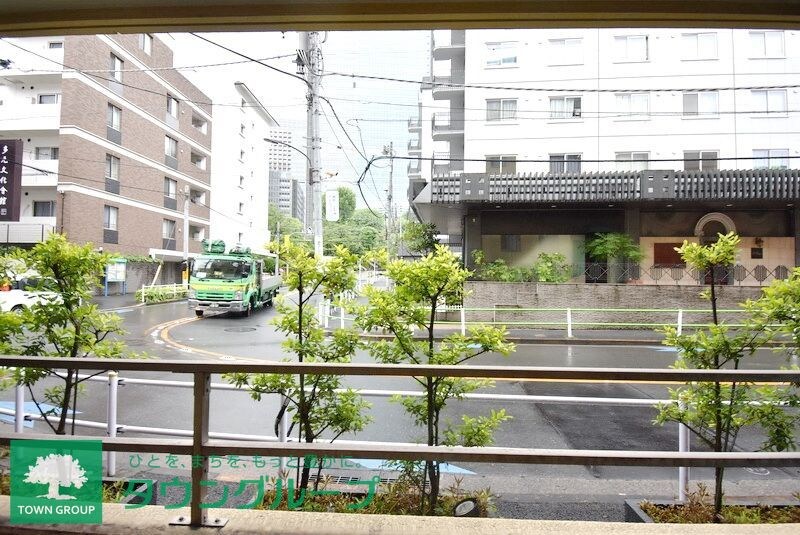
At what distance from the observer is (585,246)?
19.8m

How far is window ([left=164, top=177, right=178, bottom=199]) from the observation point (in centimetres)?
3160

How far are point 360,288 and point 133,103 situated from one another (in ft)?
100

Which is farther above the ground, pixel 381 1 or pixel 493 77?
pixel 493 77

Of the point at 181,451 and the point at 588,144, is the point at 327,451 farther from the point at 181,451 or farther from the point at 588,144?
the point at 588,144

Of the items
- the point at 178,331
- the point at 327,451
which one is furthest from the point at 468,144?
the point at 327,451

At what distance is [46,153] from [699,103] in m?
33.3

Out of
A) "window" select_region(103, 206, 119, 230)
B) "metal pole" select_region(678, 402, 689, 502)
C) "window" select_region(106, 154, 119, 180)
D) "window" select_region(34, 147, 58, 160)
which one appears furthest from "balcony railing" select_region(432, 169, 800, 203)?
"window" select_region(34, 147, 58, 160)

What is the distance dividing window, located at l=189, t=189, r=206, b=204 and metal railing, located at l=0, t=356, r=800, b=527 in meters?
36.7

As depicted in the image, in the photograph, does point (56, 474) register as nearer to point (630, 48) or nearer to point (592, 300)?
point (592, 300)

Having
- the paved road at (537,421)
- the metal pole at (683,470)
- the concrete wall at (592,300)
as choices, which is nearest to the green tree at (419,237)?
the concrete wall at (592,300)

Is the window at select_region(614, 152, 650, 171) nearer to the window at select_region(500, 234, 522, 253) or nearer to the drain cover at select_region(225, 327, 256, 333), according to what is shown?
the window at select_region(500, 234, 522, 253)

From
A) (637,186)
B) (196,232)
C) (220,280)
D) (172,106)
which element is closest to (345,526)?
(220,280)

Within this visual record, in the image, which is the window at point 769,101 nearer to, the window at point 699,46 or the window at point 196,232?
the window at point 699,46

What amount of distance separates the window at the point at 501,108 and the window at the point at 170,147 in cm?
2248
